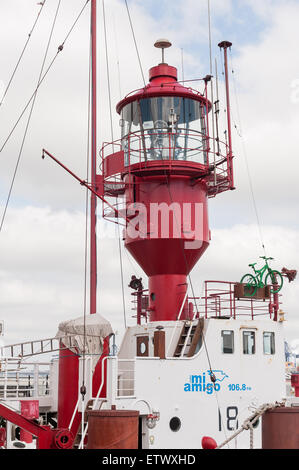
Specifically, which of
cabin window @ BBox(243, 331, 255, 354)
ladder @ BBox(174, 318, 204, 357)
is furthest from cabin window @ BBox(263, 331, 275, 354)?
ladder @ BBox(174, 318, 204, 357)

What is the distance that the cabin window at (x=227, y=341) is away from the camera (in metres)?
18.7

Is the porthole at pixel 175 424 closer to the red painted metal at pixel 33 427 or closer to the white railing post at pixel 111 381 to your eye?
the white railing post at pixel 111 381

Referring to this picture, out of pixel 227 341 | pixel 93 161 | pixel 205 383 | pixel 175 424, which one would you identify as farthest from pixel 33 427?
pixel 93 161

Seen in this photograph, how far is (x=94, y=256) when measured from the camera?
19.4m

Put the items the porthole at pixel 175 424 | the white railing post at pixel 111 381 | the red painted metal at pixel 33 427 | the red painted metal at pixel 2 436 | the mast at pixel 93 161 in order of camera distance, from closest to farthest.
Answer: the red painted metal at pixel 33 427 < the white railing post at pixel 111 381 < the porthole at pixel 175 424 < the red painted metal at pixel 2 436 < the mast at pixel 93 161

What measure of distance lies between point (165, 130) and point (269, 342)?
766cm

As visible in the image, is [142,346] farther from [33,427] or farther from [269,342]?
[33,427]

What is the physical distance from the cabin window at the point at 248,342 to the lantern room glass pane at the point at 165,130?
6.03m

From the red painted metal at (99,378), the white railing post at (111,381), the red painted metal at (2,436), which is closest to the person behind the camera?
the white railing post at (111,381)

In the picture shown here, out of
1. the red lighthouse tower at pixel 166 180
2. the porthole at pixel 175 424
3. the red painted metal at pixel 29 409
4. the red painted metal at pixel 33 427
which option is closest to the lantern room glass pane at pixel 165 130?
the red lighthouse tower at pixel 166 180

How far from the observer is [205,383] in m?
18.0

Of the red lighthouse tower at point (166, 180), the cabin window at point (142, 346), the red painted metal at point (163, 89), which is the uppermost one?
the red painted metal at point (163, 89)
